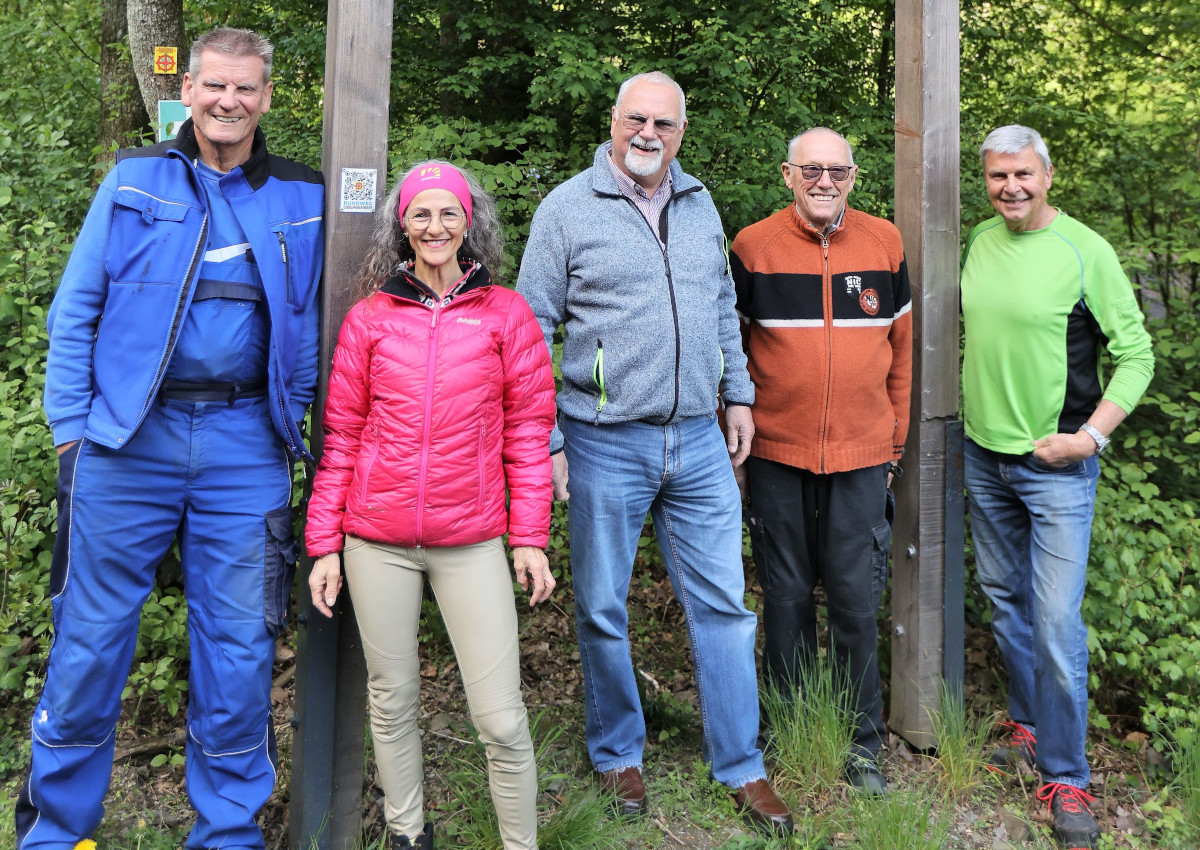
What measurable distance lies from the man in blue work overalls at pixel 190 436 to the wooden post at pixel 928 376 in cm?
238

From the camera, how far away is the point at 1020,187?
137 inches

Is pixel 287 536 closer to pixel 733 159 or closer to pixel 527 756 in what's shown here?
pixel 527 756

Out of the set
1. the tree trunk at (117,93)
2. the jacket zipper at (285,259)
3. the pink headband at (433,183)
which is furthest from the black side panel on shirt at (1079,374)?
the tree trunk at (117,93)

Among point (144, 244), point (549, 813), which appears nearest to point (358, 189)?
point (144, 244)

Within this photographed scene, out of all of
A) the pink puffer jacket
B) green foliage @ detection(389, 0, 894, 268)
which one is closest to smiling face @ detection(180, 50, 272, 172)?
the pink puffer jacket

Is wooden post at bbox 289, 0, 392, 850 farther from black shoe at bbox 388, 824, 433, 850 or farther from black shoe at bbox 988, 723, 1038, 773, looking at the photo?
black shoe at bbox 988, 723, 1038, 773

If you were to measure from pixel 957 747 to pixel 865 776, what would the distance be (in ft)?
1.53

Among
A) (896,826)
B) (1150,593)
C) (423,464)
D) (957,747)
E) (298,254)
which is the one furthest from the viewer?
(1150,593)

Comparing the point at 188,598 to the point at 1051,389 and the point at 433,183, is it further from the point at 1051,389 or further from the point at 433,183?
the point at 1051,389

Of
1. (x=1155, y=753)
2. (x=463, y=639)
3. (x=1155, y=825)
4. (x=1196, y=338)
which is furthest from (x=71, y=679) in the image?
(x=1196, y=338)

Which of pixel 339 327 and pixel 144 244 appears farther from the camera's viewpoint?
pixel 339 327

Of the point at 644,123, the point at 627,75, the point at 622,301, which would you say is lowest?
the point at 622,301

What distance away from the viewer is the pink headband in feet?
9.07

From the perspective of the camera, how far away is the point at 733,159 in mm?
5980
